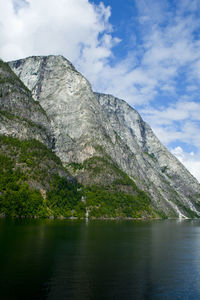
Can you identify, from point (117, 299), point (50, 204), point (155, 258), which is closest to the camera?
point (117, 299)

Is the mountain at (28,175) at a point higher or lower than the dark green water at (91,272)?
higher

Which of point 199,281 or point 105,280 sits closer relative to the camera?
point 105,280

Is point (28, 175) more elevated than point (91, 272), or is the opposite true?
point (28, 175)

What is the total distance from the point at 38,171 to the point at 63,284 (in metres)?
136

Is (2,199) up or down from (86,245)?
up

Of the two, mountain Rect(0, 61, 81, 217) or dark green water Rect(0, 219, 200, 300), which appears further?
mountain Rect(0, 61, 81, 217)

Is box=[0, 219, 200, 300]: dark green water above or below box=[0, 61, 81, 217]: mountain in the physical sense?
below

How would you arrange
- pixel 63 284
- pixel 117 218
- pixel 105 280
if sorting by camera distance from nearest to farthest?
pixel 63 284
pixel 105 280
pixel 117 218

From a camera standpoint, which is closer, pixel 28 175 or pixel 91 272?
pixel 91 272

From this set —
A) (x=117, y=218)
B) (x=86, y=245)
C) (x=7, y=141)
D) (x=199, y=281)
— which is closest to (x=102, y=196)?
(x=117, y=218)

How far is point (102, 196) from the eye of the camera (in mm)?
193000

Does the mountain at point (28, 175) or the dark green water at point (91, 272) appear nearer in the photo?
the dark green water at point (91, 272)

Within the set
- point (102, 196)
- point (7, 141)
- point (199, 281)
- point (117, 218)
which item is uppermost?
point (7, 141)

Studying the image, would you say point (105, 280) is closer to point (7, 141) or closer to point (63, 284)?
point (63, 284)
